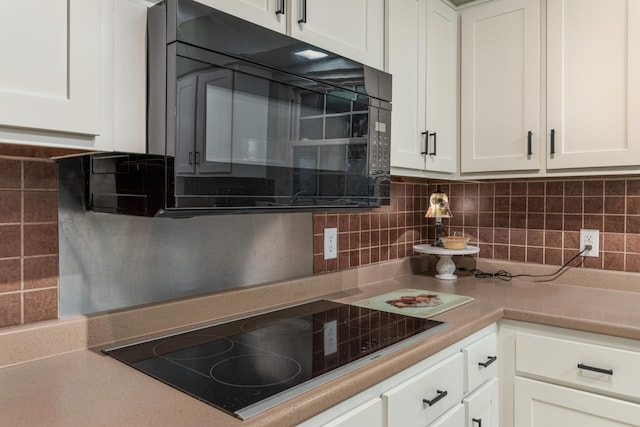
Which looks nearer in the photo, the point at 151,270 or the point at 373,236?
the point at 151,270

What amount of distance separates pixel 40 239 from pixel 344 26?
A: 991mm

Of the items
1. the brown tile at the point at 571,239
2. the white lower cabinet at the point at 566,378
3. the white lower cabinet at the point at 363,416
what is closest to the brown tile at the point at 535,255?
the brown tile at the point at 571,239

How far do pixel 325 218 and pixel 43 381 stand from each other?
3.48ft

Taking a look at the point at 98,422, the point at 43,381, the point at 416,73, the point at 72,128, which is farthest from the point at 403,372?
the point at 416,73

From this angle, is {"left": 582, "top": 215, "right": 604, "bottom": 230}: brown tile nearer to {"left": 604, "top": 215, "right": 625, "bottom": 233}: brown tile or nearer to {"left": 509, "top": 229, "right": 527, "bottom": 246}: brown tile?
{"left": 604, "top": 215, "right": 625, "bottom": 233}: brown tile

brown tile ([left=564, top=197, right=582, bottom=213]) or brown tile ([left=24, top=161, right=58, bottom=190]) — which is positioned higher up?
brown tile ([left=24, top=161, right=58, bottom=190])

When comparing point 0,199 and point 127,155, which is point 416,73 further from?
point 0,199

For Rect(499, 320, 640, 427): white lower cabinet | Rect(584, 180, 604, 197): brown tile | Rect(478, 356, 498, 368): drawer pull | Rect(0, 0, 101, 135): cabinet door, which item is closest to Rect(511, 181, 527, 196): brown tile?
Rect(584, 180, 604, 197): brown tile

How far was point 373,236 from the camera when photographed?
6.56 ft

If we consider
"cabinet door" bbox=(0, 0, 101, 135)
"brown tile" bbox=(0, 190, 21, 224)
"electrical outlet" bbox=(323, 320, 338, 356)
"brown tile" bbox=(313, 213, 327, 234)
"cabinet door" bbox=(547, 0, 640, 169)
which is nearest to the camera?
"cabinet door" bbox=(0, 0, 101, 135)

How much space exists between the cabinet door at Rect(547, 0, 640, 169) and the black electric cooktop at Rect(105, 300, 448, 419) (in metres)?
0.89

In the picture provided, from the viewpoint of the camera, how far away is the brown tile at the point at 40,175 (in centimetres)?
102

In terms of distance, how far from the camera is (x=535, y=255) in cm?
203

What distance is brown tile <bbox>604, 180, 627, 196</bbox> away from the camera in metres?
1.81
